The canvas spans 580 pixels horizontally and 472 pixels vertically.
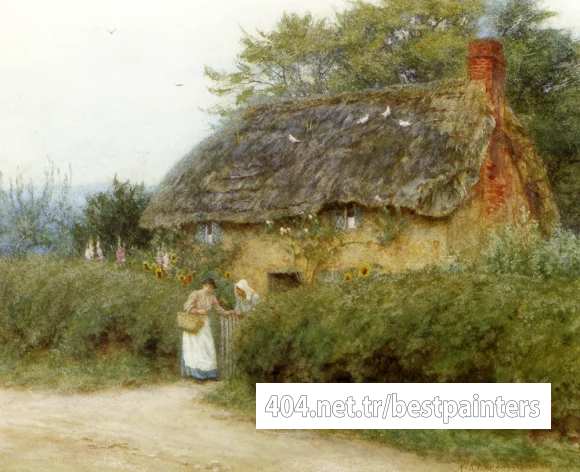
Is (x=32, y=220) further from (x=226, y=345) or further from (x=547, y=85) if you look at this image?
(x=547, y=85)

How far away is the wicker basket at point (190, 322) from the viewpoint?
1116cm

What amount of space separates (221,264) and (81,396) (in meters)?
8.20

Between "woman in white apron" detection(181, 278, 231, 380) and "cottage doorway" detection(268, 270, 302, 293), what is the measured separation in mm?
6134

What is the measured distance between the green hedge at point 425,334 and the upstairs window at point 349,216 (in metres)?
6.58

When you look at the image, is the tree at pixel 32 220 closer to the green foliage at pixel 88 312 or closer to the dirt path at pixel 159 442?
the green foliage at pixel 88 312

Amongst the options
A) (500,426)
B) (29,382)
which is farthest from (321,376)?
(29,382)

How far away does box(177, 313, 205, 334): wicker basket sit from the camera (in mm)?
11156

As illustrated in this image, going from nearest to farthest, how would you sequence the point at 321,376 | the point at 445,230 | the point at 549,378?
1. the point at 549,378
2. the point at 321,376
3. the point at 445,230

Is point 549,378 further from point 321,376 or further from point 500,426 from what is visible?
point 321,376

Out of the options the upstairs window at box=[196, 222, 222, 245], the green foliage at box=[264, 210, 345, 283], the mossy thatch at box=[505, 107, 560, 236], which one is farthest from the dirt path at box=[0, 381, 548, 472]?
the mossy thatch at box=[505, 107, 560, 236]

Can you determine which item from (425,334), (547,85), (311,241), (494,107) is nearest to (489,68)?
(494,107)

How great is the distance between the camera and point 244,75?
28344mm

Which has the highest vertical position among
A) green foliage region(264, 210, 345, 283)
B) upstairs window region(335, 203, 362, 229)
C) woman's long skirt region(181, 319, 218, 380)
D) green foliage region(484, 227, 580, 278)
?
upstairs window region(335, 203, 362, 229)
